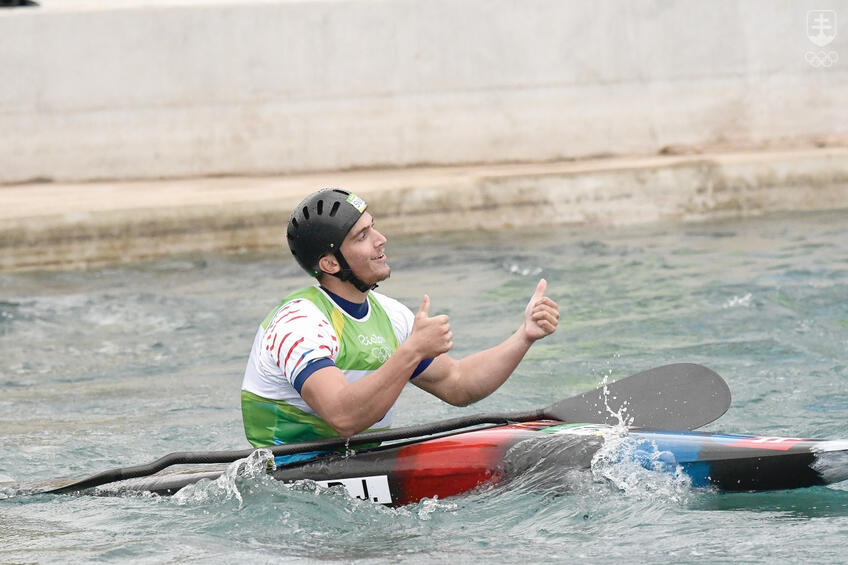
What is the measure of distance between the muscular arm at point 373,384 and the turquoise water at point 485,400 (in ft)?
1.40

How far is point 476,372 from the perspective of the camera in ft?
17.2

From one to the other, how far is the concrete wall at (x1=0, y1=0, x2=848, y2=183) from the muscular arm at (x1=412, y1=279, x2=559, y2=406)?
8295 millimetres

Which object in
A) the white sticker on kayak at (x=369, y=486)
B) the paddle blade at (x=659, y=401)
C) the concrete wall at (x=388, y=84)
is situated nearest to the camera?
the white sticker on kayak at (x=369, y=486)

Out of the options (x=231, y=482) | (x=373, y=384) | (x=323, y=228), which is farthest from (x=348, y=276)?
(x=231, y=482)

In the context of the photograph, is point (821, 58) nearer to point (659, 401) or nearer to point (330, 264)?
point (659, 401)

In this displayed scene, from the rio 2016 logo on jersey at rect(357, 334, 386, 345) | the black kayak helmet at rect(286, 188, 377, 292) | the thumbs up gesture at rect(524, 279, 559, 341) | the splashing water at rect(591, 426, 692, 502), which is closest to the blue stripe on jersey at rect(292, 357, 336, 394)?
the rio 2016 logo on jersey at rect(357, 334, 386, 345)

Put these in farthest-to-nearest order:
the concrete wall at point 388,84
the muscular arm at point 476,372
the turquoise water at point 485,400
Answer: the concrete wall at point 388,84 < the muscular arm at point 476,372 < the turquoise water at point 485,400

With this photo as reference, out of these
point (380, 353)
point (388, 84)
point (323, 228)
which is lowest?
point (380, 353)

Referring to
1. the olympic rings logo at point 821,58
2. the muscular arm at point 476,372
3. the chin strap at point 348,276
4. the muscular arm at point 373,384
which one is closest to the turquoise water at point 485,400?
the muscular arm at point 373,384

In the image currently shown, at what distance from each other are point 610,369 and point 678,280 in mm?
2411

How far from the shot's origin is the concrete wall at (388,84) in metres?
13.5

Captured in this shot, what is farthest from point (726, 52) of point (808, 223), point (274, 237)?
point (274, 237)

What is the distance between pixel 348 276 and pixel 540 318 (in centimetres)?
76

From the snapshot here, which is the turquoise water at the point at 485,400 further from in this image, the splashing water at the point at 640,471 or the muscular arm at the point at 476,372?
the muscular arm at the point at 476,372
